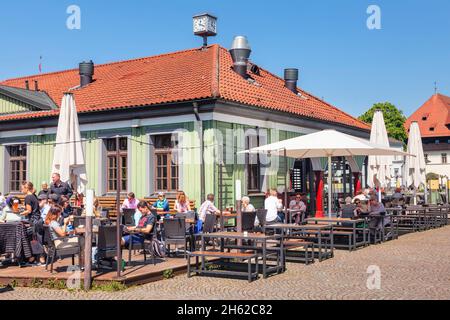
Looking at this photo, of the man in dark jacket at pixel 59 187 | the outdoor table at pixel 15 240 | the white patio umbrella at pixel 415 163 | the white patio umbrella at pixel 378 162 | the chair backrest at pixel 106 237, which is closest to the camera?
the chair backrest at pixel 106 237

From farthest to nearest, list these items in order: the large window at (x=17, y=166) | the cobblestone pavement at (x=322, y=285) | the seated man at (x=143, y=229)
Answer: the large window at (x=17, y=166) < the seated man at (x=143, y=229) < the cobblestone pavement at (x=322, y=285)

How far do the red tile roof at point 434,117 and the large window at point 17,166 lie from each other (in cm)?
5449

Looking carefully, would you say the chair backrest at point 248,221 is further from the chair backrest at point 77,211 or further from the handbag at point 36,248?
the chair backrest at point 77,211

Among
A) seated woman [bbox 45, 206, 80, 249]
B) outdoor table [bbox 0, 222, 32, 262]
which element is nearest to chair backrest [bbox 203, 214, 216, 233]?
seated woman [bbox 45, 206, 80, 249]

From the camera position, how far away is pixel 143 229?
1009cm

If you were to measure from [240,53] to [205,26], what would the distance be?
2551 millimetres

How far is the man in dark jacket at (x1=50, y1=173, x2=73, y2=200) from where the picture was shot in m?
13.1

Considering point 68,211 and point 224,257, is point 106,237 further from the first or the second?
point 68,211

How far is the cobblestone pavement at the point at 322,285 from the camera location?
301 inches

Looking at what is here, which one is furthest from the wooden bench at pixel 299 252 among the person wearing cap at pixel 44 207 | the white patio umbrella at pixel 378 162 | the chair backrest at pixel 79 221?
the white patio umbrella at pixel 378 162

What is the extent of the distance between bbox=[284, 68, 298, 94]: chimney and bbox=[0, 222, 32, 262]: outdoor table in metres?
15.1

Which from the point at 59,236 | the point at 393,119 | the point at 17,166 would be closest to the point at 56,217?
the point at 59,236
